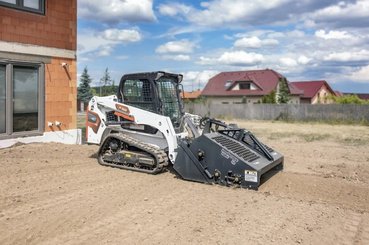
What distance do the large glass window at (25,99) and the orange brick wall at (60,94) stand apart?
1.20 feet

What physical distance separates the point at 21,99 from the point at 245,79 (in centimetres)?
4257

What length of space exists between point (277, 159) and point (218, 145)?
1591 mm

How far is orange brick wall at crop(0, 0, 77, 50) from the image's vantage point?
11023 mm

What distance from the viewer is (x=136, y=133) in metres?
9.12

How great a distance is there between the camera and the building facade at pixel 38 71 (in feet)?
36.2

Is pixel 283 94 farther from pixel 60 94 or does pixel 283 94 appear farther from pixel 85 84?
pixel 60 94

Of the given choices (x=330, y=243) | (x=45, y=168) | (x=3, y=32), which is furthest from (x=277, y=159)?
(x=3, y=32)

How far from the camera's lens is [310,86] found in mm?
58469

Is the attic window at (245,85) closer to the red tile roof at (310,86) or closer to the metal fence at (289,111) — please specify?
the red tile roof at (310,86)

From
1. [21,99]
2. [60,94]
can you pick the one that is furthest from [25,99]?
[60,94]

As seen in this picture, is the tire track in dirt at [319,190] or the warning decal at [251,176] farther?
the warning decal at [251,176]

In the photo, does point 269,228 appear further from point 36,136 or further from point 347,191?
point 36,136

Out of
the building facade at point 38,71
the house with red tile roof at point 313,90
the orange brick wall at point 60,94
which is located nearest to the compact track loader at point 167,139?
the building facade at point 38,71

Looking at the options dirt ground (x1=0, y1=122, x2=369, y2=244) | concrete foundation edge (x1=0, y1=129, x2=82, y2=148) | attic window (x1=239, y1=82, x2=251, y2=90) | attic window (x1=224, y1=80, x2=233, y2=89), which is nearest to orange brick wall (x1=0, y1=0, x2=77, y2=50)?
concrete foundation edge (x1=0, y1=129, x2=82, y2=148)
